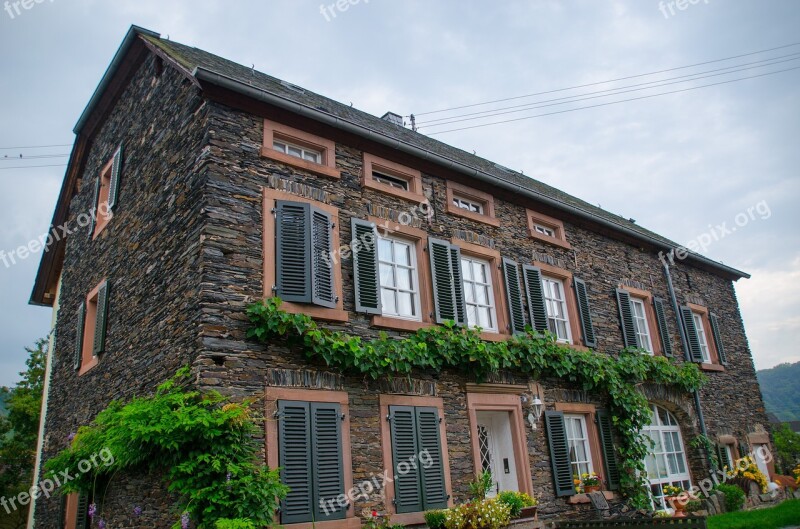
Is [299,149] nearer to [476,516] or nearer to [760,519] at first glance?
[476,516]

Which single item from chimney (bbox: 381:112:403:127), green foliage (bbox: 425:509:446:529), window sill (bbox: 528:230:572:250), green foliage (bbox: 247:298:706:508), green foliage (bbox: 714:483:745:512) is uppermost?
chimney (bbox: 381:112:403:127)

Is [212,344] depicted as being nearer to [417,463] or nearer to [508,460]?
[417,463]

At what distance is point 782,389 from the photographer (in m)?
145

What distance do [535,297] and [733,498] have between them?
20.1ft

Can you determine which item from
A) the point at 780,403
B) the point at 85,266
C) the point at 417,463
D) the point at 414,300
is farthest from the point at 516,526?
the point at 780,403

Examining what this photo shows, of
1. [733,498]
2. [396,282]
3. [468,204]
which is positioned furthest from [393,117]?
[733,498]

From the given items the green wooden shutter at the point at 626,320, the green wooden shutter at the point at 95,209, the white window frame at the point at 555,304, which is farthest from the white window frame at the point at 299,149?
the green wooden shutter at the point at 626,320

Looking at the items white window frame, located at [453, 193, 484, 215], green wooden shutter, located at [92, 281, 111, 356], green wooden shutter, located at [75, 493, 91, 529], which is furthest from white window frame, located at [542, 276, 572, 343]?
green wooden shutter, located at [75, 493, 91, 529]

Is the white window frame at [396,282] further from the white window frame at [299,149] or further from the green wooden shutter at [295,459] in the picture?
the green wooden shutter at [295,459]

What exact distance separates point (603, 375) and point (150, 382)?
7.97m

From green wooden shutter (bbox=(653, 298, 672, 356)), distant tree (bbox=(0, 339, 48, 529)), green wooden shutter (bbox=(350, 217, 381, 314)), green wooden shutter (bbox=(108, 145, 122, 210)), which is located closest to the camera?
green wooden shutter (bbox=(350, 217, 381, 314))

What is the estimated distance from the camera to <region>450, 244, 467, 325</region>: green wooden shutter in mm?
10578

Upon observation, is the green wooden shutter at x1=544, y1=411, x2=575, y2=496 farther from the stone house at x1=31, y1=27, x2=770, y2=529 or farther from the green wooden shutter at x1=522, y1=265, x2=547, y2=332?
the green wooden shutter at x1=522, y1=265, x2=547, y2=332

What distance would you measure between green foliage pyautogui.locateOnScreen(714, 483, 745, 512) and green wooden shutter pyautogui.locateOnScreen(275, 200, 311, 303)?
10.2m
